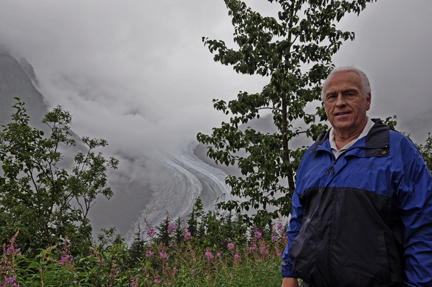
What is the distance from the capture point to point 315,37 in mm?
6395

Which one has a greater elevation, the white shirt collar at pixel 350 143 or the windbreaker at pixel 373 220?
the white shirt collar at pixel 350 143

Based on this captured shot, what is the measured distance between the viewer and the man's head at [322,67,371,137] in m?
1.60

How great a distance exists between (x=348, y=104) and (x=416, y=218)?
26.8 inches

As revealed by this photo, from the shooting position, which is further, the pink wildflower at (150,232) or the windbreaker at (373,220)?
the pink wildflower at (150,232)

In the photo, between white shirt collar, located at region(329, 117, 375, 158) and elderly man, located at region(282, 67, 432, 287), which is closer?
elderly man, located at region(282, 67, 432, 287)

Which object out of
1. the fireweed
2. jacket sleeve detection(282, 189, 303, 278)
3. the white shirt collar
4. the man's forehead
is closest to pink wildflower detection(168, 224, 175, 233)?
the fireweed

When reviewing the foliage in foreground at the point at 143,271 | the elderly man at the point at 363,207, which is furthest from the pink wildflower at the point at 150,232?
the elderly man at the point at 363,207

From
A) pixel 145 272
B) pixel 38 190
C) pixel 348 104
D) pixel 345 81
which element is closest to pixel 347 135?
pixel 348 104

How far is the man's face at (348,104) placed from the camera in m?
1.59

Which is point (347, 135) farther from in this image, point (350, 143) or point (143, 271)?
point (143, 271)

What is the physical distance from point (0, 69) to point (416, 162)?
12417 centimetres

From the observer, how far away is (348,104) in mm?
1603

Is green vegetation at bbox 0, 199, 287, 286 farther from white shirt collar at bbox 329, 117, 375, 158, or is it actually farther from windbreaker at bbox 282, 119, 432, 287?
white shirt collar at bbox 329, 117, 375, 158

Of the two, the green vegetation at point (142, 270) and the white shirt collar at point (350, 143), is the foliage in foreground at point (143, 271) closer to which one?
the green vegetation at point (142, 270)
